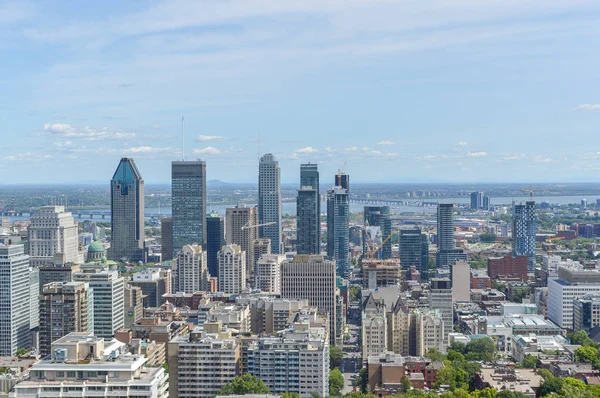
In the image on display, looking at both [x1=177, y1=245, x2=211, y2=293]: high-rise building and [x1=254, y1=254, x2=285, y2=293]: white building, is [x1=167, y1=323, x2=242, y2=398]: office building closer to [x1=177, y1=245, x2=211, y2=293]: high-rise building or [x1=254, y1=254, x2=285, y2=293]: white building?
[x1=254, y1=254, x2=285, y2=293]: white building

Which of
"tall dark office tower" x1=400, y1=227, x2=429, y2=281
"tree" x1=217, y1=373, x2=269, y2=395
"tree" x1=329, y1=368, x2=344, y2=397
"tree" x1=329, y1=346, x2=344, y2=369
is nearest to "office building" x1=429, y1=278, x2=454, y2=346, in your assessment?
"tree" x1=329, y1=346, x2=344, y2=369

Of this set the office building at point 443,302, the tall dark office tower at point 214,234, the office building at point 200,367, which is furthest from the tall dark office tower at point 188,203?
the office building at point 200,367

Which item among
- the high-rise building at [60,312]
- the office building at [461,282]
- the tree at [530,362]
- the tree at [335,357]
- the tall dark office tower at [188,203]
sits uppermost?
the tall dark office tower at [188,203]

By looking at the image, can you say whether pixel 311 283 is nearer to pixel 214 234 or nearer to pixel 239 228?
pixel 239 228

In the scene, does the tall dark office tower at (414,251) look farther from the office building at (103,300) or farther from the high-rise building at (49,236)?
the office building at (103,300)

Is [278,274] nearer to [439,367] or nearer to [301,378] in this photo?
[439,367]

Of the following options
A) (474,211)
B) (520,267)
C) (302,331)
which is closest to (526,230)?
(520,267)
